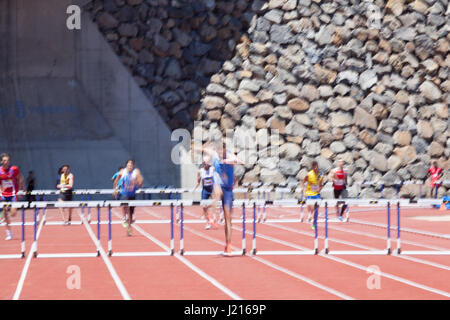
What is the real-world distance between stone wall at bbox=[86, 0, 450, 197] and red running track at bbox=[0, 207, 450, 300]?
47.3 ft

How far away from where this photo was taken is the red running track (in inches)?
429

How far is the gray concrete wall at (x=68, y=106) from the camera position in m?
33.3

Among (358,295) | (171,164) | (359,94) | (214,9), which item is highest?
(214,9)

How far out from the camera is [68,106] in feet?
111

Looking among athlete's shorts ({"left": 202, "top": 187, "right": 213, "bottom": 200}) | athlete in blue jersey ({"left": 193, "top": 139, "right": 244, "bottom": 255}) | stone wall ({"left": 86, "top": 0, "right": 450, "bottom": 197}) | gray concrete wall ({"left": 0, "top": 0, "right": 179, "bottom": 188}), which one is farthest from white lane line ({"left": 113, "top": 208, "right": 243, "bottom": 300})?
stone wall ({"left": 86, "top": 0, "right": 450, "bottom": 197})

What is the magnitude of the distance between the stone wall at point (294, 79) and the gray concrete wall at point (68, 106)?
86cm

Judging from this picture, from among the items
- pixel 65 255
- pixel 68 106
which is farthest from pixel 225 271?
pixel 68 106

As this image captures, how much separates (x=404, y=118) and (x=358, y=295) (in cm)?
2533

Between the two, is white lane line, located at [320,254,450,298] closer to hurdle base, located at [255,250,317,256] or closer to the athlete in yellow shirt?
hurdle base, located at [255,250,317,256]

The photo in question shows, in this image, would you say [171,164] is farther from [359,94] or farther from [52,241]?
[52,241]

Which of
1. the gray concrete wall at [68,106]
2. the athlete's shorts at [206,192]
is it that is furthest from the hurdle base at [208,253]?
the gray concrete wall at [68,106]
